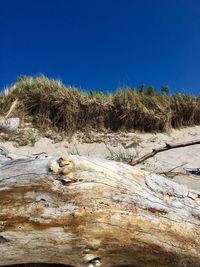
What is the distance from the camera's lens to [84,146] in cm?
873

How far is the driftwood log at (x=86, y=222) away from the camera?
→ 254 centimetres

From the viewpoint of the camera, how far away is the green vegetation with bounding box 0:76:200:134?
29.5ft

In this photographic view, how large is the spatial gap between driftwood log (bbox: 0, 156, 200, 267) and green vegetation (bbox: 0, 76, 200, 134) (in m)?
6.30

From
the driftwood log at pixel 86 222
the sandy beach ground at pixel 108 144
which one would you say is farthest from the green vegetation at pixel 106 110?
the driftwood log at pixel 86 222

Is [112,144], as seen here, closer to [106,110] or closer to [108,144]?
[108,144]

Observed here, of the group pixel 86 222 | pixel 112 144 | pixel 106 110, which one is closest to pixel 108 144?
pixel 112 144

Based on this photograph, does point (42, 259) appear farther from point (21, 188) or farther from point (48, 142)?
point (48, 142)

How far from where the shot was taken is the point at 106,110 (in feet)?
29.8

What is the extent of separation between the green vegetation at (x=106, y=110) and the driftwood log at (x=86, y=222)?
6.30 metres

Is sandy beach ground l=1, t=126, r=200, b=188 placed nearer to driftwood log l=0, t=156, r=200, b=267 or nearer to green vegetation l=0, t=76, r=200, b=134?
green vegetation l=0, t=76, r=200, b=134

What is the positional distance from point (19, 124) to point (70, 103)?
127cm

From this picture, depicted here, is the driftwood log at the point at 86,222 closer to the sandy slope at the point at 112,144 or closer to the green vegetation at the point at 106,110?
the sandy slope at the point at 112,144

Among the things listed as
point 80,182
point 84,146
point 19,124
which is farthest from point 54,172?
point 19,124

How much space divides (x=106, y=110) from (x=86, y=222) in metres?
6.64
